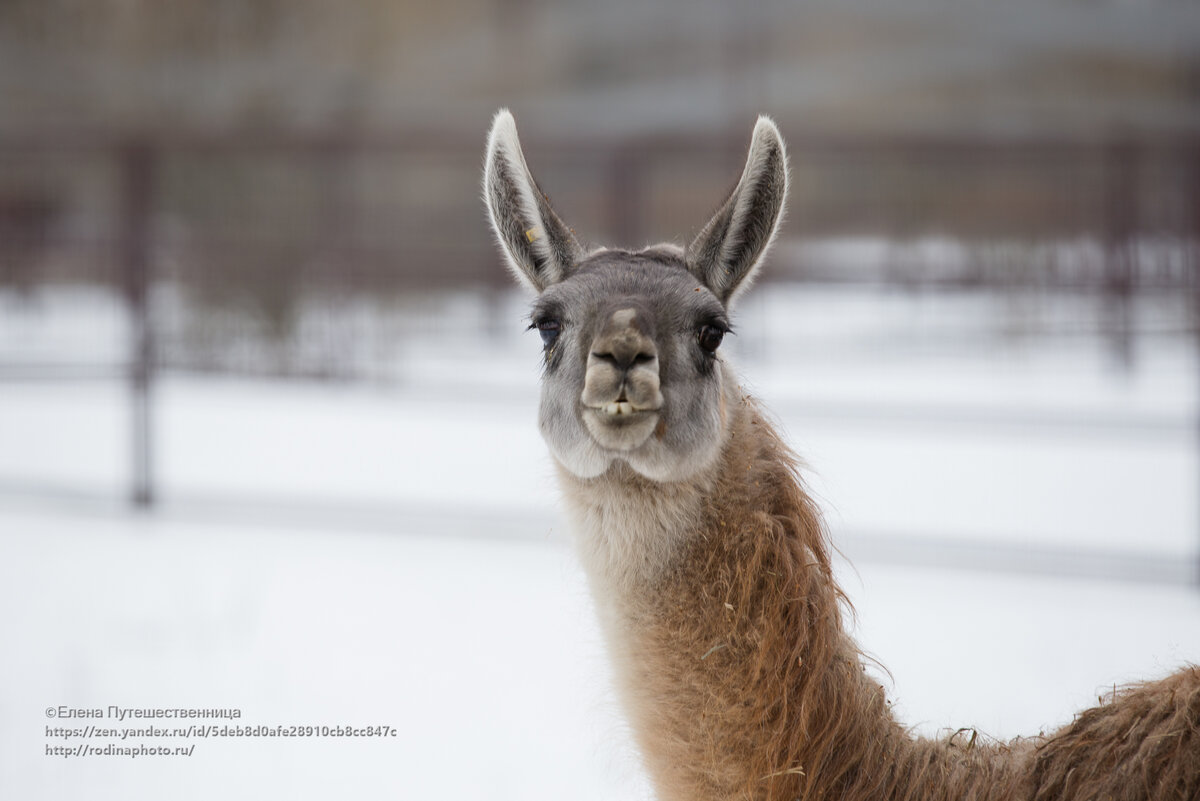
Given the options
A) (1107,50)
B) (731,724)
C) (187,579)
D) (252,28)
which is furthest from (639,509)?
(252,28)

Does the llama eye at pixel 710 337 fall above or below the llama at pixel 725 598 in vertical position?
above

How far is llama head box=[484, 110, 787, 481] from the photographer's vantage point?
6.36ft

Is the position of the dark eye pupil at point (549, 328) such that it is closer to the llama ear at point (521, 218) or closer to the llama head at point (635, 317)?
the llama head at point (635, 317)

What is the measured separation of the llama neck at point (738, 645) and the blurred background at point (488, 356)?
13.2 inches

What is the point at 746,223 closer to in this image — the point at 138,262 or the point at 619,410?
the point at 619,410

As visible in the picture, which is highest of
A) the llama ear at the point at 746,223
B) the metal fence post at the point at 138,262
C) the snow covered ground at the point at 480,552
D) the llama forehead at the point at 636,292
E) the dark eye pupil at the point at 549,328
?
the metal fence post at the point at 138,262

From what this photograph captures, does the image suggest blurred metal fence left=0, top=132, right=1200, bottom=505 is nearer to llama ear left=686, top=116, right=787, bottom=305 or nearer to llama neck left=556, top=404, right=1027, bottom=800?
llama ear left=686, top=116, right=787, bottom=305

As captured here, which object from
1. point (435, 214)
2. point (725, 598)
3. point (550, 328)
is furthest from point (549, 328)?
point (435, 214)

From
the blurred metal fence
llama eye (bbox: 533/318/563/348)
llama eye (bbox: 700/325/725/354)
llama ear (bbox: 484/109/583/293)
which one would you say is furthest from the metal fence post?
llama eye (bbox: 700/325/725/354)

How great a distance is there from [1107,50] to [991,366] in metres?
2.73

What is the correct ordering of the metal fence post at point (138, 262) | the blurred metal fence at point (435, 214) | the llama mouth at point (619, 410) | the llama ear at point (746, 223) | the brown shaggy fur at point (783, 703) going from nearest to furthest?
the brown shaggy fur at point (783, 703), the llama mouth at point (619, 410), the llama ear at point (746, 223), the blurred metal fence at point (435, 214), the metal fence post at point (138, 262)

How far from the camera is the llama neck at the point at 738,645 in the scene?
6.12 ft

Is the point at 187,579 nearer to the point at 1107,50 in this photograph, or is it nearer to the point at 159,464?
the point at 159,464

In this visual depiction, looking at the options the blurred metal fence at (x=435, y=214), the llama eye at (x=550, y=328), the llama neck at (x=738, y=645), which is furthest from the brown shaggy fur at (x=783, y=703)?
the blurred metal fence at (x=435, y=214)
